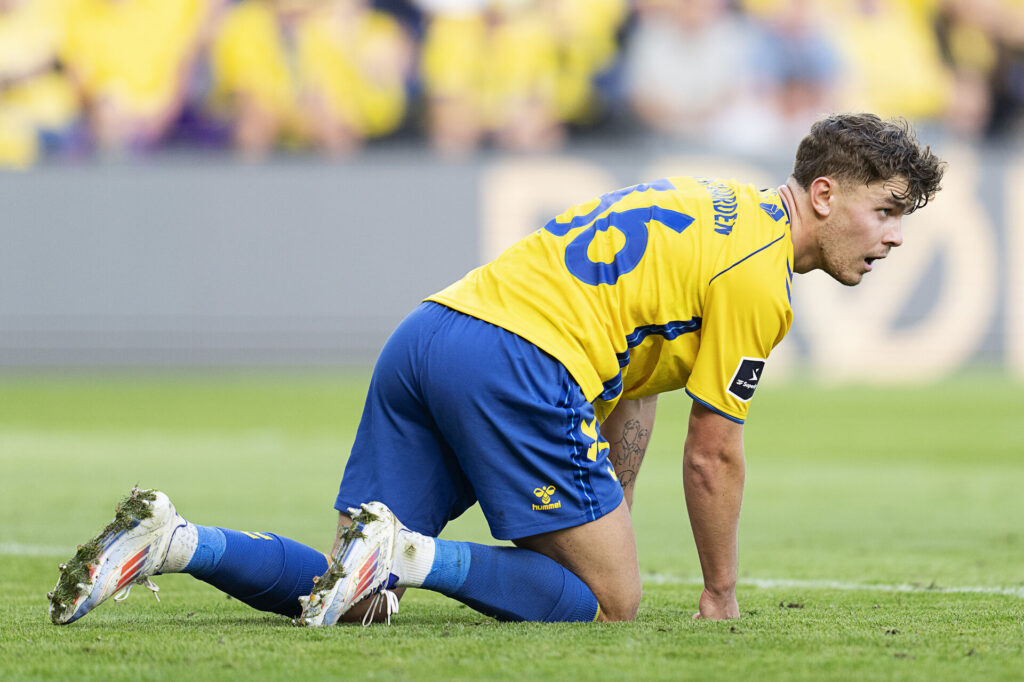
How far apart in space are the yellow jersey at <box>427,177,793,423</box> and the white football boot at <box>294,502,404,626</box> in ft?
2.10

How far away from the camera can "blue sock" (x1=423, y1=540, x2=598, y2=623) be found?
3.83 m

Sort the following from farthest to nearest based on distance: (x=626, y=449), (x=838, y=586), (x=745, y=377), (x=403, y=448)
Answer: (x=838, y=586), (x=626, y=449), (x=403, y=448), (x=745, y=377)

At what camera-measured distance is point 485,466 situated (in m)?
3.90

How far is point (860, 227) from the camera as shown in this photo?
394cm

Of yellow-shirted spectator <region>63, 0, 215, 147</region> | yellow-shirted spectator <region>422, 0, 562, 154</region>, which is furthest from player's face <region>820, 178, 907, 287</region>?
yellow-shirted spectator <region>63, 0, 215, 147</region>

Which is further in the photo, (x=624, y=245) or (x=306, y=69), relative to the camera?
(x=306, y=69)

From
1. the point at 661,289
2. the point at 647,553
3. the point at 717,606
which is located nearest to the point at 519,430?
the point at 661,289

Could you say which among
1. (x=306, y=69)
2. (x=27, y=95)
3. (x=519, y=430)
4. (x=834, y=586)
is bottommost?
(x=834, y=586)

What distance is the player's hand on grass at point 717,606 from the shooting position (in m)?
3.97

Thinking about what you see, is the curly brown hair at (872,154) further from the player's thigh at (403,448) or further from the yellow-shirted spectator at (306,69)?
the yellow-shirted spectator at (306,69)

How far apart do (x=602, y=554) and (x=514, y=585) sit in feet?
0.84

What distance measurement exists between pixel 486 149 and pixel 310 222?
290 cm

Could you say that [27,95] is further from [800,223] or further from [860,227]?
[860,227]

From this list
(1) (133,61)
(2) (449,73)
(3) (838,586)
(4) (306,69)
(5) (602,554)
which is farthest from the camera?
(2) (449,73)
